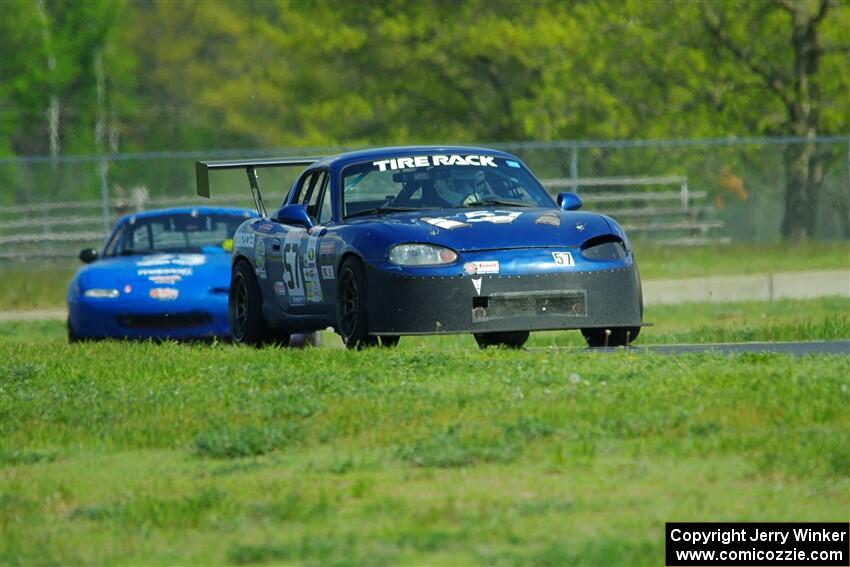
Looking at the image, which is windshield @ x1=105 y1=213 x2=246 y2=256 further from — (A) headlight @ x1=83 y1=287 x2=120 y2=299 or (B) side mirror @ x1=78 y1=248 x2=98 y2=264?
(A) headlight @ x1=83 y1=287 x2=120 y2=299

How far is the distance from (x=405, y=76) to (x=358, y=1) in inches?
76.0

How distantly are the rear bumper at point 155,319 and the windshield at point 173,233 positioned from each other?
1.11 m

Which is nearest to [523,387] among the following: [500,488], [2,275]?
[500,488]

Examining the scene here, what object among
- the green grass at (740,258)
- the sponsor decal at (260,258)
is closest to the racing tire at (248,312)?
the sponsor decal at (260,258)

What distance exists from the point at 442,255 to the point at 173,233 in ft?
24.2

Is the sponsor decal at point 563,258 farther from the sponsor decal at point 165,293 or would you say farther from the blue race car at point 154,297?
the sponsor decal at point 165,293

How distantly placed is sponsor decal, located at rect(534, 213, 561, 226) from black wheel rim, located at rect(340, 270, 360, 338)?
1.27m

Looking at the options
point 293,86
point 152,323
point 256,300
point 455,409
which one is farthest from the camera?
point 293,86

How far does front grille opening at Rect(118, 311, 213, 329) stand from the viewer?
1727 cm

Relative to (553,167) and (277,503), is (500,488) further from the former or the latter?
(553,167)

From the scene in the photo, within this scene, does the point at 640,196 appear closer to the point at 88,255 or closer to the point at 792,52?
the point at 792,52

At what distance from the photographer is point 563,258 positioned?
11.7 m

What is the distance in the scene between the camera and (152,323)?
1736cm

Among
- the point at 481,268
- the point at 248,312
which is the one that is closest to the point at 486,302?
the point at 481,268
